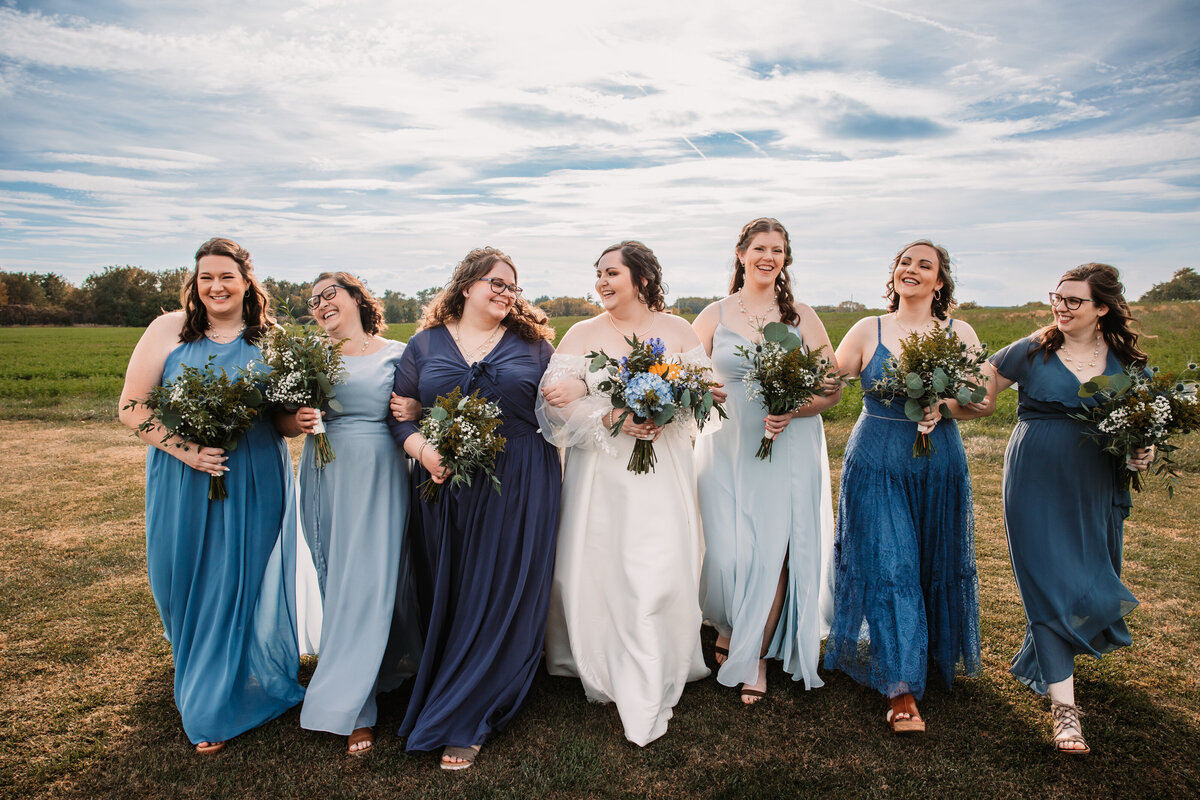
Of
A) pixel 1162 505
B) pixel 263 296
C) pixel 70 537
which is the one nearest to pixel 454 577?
pixel 263 296

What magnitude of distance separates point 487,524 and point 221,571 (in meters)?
1.78

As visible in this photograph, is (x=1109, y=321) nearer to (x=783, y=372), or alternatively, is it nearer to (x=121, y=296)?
(x=783, y=372)

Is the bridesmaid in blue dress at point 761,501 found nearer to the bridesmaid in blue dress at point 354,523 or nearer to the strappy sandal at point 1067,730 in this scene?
the strappy sandal at point 1067,730

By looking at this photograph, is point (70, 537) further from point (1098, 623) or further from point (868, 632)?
point (1098, 623)

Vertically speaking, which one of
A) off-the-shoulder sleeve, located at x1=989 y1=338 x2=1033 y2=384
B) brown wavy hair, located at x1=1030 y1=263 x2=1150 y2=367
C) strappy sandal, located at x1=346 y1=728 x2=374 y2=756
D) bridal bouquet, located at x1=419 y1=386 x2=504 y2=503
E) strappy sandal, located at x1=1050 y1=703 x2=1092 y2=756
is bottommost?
strappy sandal, located at x1=346 y1=728 x2=374 y2=756

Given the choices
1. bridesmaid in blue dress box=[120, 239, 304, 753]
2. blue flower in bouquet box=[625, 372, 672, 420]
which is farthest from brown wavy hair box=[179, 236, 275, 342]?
blue flower in bouquet box=[625, 372, 672, 420]

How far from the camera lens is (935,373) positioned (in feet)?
14.1

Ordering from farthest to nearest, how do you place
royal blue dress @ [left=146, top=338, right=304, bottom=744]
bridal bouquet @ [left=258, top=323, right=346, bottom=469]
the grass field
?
royal blue dress @ [left=146, top=338, right=304, bottom=744] → bridal bouquet @ [left=258, top=323, right=346, bottom=469] → the grass field

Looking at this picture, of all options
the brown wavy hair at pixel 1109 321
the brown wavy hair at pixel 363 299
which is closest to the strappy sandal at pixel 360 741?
A: the brown wavy hair at pixel 363 299

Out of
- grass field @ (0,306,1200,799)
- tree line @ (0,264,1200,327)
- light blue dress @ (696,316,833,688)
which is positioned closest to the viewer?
grass field @ (0,306,1200,799)

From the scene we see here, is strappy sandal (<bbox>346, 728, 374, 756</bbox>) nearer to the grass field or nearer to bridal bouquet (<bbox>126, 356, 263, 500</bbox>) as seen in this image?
the grass field

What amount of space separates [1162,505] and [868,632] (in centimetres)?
764

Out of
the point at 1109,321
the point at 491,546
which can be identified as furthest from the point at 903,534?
the point at 491,546

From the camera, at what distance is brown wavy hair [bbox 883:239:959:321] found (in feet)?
16.0
